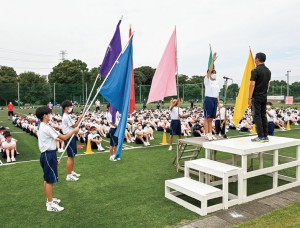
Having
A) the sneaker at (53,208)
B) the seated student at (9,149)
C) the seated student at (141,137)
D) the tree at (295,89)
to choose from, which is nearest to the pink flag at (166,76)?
the sneaker at (53,208)

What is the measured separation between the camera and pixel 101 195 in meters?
5.89

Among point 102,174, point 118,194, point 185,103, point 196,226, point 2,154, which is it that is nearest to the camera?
point 196,226

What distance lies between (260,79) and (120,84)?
297cm

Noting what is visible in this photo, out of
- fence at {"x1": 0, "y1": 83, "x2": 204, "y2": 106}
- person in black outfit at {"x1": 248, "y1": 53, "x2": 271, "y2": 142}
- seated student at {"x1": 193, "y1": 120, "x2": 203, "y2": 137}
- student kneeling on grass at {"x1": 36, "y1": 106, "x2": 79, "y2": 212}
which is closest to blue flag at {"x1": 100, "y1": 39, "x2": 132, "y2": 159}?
student kneeling on grass at {"x1": 36, "y1": 106, "x2": 79, "y2": 212}

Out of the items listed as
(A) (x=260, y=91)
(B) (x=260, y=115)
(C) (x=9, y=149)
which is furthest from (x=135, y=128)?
(A) (x=260, y=91)

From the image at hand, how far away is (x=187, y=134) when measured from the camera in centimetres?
1528

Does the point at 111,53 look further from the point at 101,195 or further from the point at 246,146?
the point at 246,146

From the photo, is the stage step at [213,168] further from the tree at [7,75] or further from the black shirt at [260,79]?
the tree at [7,75]

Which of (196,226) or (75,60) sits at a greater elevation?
(75,60)

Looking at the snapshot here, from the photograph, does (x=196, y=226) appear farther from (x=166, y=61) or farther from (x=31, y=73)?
(x=31, y=73)

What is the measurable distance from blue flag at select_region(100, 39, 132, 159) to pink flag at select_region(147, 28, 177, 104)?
156cm

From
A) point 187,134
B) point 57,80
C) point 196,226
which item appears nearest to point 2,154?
point 196,226

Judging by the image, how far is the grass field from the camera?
470cm

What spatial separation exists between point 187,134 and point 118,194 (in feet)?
31.9
